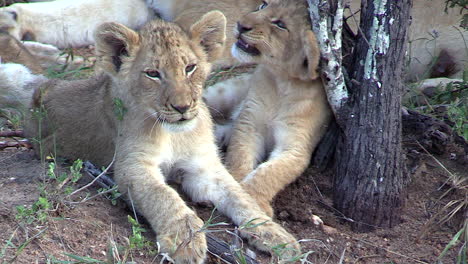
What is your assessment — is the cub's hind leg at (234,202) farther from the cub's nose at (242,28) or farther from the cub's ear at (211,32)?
the cub's nose at (242,28)

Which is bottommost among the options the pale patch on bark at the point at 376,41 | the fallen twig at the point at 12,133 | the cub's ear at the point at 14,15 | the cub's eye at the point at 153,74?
the fallen twig at the point at 12,133

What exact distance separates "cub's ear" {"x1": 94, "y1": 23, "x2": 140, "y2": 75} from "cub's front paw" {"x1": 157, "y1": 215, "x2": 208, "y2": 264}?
0.88 meters

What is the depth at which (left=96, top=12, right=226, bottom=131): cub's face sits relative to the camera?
3768 mm

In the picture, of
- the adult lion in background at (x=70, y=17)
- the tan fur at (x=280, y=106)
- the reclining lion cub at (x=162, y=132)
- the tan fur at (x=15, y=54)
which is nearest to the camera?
the reclining lion cub at (x=162, y=132)

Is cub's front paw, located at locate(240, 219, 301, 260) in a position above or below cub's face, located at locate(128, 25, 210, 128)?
below

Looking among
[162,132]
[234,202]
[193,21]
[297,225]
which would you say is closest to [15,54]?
[193,21]

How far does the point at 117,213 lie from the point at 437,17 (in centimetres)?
306

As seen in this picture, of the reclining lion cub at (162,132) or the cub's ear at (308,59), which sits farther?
the cub's ear at (308,59)

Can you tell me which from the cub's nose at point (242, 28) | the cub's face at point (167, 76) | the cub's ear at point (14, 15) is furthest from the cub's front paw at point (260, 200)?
the cub's ear at point (14, 15)

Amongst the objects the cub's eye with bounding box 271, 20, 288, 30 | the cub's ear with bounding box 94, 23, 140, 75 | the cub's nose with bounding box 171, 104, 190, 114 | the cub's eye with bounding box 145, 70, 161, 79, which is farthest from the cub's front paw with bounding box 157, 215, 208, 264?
the cub's eye with bounding box 271, 20, 288, 30

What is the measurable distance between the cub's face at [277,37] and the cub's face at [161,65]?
46 centimetres

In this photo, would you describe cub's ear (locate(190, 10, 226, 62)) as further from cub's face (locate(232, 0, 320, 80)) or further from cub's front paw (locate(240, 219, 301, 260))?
cub's front paw (locate(240, 219, 301, 260))

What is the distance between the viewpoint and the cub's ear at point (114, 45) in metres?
3.87

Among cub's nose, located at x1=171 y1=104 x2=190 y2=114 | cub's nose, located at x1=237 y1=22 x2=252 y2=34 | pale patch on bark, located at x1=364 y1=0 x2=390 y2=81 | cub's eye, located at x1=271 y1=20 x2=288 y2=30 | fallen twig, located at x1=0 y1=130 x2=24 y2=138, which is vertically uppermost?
pale patch on bark, located at x1=364 y1=0 x2=390 y2=81
